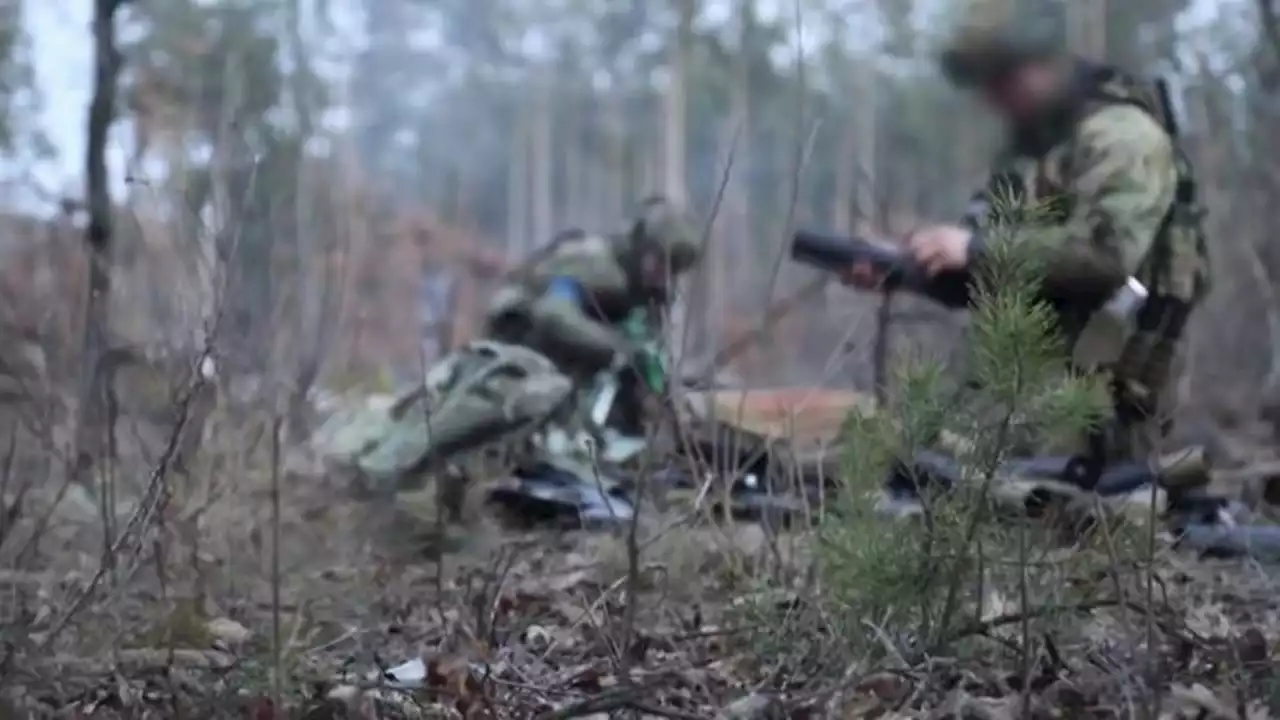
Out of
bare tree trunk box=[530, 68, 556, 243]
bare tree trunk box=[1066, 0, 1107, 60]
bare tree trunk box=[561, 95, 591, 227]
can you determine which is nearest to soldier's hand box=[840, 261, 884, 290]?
bare tree trunk box=[1066, 0, 1107, 60]

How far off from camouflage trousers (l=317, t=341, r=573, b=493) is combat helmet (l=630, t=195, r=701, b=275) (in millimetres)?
557

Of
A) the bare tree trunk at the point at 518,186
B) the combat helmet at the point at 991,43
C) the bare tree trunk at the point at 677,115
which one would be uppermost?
the combat helmet at the point at 991,43

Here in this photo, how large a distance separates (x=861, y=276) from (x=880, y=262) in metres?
0.06

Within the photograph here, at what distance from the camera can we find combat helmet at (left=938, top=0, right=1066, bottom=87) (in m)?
3.81

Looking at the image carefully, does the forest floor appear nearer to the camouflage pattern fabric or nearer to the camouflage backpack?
the camouflage pattern fabric

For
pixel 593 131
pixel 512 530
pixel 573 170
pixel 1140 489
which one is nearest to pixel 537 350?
pixel 512 530

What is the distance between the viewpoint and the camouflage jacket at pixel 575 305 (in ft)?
17.7

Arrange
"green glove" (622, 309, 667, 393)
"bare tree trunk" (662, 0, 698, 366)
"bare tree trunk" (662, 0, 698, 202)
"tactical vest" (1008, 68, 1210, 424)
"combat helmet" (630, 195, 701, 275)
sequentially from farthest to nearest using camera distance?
"bare tree trunk" (662, 0, 698, 202), "bare tree trunk" (662, 0, 698, 366), "combat helmet" (630, 195, 701, 275), "green glove" (622, 309, 667, 393), "tactical vest" (1008, 68, 1210, 424)

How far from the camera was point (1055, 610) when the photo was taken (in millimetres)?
2070

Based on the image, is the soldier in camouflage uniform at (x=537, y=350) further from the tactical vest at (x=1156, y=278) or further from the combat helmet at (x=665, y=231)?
the tactical vest at (x=1156, y=278)

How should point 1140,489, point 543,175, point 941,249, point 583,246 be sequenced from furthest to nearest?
point 543,175
point 583,246
point 941,249
point 1140,489

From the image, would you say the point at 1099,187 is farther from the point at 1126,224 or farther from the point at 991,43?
the point at 991,43

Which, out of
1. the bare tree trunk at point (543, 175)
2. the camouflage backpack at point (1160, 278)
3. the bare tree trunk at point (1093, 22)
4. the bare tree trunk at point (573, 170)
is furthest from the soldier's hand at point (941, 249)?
the bare tree trunk at point (543, 175)

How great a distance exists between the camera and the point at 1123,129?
394 centimetres
